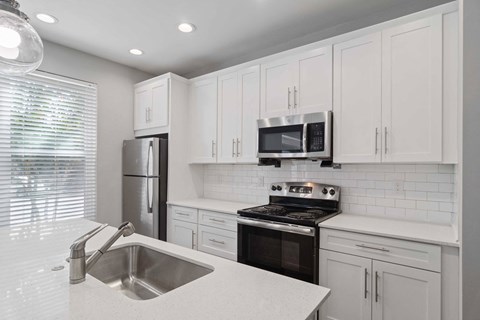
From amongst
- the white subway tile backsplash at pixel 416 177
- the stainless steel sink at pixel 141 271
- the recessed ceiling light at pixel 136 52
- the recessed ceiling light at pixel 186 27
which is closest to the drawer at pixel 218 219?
the stainless steel sink at pixel 141 271

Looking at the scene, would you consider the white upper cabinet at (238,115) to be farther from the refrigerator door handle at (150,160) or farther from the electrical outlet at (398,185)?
the electrical outlet at (398,185)

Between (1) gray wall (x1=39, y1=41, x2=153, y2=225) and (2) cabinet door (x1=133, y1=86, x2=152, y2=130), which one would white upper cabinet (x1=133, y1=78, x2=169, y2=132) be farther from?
(1) gray wall (x1=39, y1=41, x2=153, y2=225)

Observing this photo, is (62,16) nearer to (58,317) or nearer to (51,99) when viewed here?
(51,99)

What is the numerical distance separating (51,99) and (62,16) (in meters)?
0.97

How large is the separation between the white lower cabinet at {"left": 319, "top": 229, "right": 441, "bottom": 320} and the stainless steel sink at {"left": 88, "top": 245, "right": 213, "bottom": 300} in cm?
118

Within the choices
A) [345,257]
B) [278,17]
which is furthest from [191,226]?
[278,17]

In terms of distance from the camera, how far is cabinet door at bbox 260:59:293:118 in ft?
8.46

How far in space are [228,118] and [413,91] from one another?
181cm

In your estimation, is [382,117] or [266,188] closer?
[382,117]

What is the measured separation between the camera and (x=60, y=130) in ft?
9.85

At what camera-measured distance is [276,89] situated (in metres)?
2.66

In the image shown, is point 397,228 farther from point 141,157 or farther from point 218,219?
point 141,157

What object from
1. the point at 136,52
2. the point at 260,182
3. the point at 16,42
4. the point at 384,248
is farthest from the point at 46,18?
the point at 384,248

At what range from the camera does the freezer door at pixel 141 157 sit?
314cm
